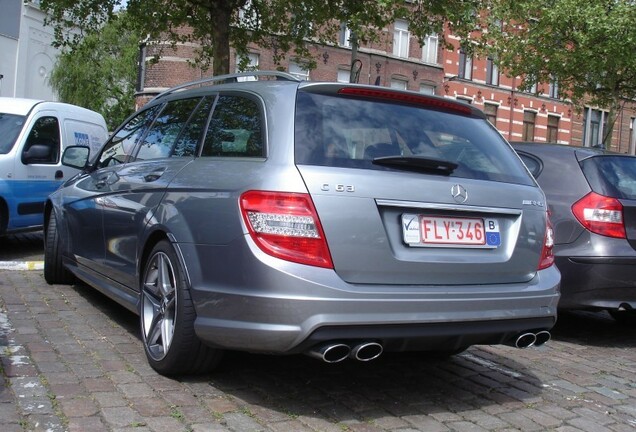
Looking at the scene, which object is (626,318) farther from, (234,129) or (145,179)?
(145,179)

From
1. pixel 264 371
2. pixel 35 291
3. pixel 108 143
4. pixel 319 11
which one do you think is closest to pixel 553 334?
pixel 264 371

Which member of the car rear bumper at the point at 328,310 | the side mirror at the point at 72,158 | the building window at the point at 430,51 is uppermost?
the building window at the point at 430,51

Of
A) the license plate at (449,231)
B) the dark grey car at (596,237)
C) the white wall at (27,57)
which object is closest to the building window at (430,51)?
the white wall at (27,57)

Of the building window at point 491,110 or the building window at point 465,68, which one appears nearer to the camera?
the building window at point 465,68

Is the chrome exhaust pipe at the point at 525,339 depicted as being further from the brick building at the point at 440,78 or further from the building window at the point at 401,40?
the building window at the point at 401,40

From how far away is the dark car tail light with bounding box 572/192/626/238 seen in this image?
5289mm

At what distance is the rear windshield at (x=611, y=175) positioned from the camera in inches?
212

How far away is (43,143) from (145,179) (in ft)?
17.0

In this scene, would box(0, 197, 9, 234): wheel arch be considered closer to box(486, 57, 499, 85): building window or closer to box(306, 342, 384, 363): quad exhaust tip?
box(306, 342, 384, 363): quad exhaust tip

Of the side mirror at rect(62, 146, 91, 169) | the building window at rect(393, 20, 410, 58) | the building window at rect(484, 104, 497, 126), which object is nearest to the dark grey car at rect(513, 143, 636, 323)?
the side mirror at rect(62, 146, 91, 169)

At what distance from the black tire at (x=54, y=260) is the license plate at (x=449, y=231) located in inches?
158

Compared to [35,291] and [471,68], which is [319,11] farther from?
[471,68]

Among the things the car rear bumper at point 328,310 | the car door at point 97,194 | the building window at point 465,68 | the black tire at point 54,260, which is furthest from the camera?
the building window at point 465,68

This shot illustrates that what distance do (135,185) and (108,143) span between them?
1379 mm
